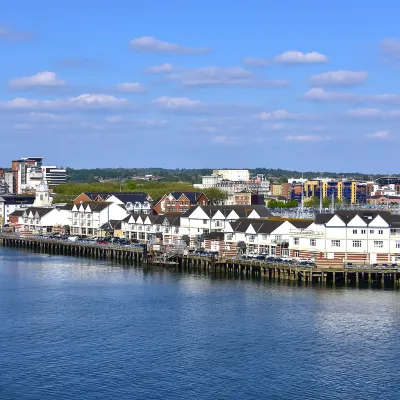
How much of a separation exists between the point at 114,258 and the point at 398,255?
72.4 ft

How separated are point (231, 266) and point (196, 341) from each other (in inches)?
855

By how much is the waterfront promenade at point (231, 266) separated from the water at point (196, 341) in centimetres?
290

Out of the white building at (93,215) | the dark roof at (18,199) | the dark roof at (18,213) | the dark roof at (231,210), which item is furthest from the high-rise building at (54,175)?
the dark roof at (231,210)

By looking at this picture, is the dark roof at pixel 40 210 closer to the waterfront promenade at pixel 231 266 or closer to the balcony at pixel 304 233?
the waterfront promenade at pixel 231 266

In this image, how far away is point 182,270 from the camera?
5262 centimetres

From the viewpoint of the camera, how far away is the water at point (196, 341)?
25172 mm

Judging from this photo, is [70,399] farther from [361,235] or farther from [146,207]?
[146,207]

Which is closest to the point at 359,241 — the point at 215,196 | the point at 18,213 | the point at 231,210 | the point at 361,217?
the point at 361,217

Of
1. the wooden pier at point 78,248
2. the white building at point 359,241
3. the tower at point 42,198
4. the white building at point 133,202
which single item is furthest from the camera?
the tower at point 42,198

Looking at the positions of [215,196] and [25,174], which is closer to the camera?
[215,196]

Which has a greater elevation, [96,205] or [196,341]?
[96,205]

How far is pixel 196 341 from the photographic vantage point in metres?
30.6

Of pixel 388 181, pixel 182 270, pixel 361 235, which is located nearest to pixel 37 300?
pixel 182 270

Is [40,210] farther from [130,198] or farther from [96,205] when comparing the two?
[130,198]
